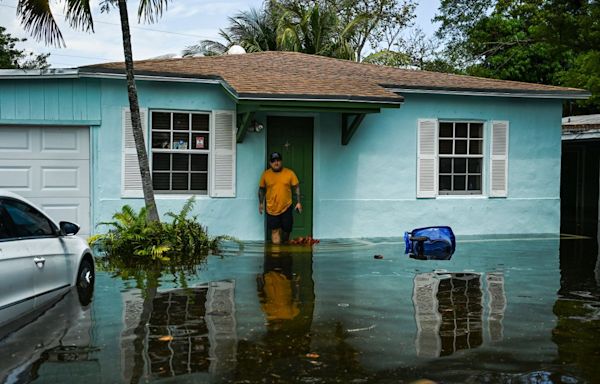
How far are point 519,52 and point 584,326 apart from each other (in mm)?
22672

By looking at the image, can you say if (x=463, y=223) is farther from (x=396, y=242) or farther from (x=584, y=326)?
(x=584, y=326)

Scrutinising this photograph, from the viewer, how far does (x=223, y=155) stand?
14094 millimetres

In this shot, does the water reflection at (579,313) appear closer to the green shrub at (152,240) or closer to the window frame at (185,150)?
the green shrub at (152,240)

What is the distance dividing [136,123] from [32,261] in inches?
212

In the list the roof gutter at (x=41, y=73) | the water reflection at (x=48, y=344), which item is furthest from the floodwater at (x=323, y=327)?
the roof gutter at (x=41, y=73)

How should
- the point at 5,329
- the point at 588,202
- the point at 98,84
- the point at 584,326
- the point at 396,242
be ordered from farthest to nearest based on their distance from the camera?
the point at 588,202
the point at 396,242
the point at 98,84
the point at 584,326
the point at 5,329

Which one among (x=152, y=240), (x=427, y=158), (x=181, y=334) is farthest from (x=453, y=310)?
(x=427, y=158)

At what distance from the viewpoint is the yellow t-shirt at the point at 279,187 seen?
13828mm

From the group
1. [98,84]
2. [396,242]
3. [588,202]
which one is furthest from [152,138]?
[588,202]

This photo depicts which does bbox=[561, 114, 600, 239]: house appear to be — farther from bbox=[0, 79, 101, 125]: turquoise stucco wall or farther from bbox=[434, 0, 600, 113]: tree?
bbox=[0, 79, 101, 125]: turquoise stucco wall

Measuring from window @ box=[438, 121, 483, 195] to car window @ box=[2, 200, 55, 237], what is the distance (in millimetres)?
9135

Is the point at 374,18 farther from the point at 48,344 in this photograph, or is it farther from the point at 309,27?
the point at 48,344

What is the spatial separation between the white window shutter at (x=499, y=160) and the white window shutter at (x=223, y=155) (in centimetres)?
533

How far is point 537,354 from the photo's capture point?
21.1 feet
